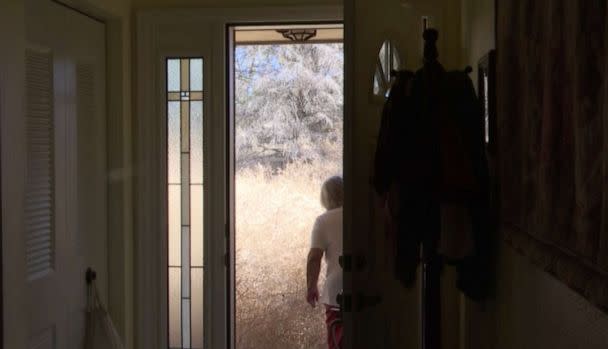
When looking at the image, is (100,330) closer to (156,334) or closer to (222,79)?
(156,334)

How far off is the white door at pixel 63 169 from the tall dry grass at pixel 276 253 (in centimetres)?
169

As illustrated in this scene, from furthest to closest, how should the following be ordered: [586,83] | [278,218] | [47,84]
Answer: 1. [278,218]
2. [47,84]
3. [586,83]

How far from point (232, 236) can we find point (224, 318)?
1.26 feet

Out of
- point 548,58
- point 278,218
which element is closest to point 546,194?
point 548,58

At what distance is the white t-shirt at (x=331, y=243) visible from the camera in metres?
3.13

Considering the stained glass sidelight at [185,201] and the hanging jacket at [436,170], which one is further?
the stained glass sidelight at [185,201]

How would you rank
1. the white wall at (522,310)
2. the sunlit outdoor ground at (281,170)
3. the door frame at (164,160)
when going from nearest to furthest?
the white wall at (522,310) < the door frame at (164,160) < the sunlit outdoor ground at (281,170)

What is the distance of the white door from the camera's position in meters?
2.29

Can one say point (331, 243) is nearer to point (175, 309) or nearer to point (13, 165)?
point (175, 309)

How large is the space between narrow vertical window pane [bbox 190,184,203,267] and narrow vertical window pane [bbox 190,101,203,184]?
0.17 ft

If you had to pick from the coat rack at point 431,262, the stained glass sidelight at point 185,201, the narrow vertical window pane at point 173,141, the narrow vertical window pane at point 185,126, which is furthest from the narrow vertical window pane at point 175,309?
the coat rack at point 431,262

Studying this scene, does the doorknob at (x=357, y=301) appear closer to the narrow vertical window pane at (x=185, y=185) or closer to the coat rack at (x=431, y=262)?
the coat rack at (x=431, y=262)

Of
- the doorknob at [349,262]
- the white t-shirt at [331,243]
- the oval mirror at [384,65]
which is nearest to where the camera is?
the doorknob at [349,262]

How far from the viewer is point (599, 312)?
963 millimetres
